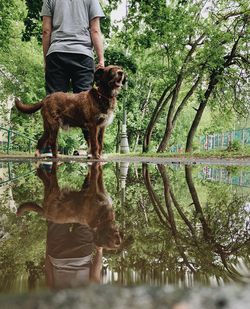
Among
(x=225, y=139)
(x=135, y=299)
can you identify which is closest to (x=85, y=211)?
(x=135, y=299)

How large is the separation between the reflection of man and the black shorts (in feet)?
14.4

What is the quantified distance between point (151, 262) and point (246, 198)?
107cm

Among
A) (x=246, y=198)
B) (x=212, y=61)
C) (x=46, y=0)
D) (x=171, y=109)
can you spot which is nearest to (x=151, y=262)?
(x=246, y=198)

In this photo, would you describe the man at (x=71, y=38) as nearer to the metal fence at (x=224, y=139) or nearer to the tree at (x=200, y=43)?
the tree at (x=200, y=43)

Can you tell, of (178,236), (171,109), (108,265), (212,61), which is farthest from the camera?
(171,109)

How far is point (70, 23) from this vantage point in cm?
502

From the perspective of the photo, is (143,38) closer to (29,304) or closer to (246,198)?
(246,198)

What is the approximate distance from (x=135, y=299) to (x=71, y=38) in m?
4.90

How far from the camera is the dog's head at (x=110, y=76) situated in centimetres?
469

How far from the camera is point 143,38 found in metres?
13.2

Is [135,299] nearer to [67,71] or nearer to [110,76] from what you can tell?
[110,76]

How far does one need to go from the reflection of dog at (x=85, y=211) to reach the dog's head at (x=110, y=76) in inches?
122

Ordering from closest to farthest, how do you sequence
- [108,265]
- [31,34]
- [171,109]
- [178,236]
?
1. [108,265]
2. [178,236]
3. [31,34]
4. [171,109]

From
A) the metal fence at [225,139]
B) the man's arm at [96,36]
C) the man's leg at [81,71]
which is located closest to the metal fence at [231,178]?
the man's arm at [96,36]
